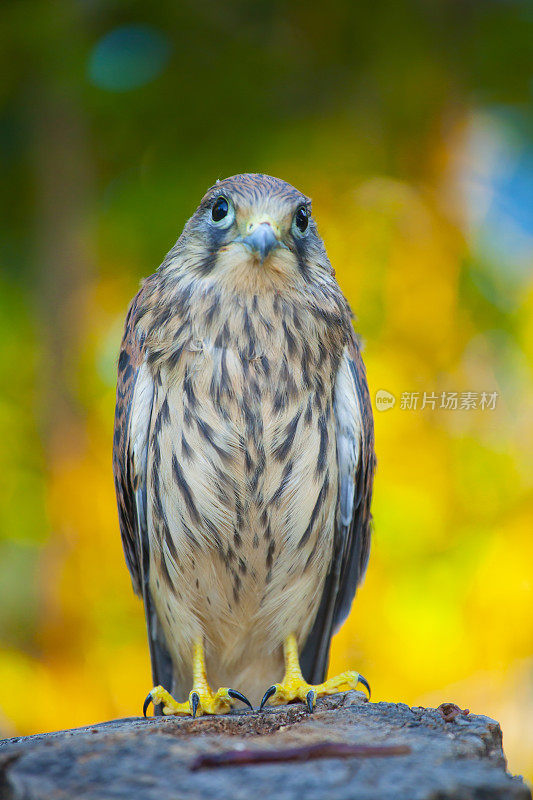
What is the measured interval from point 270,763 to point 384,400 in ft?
8.67

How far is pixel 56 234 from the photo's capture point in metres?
4.64

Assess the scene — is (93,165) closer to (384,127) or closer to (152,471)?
(384,127)

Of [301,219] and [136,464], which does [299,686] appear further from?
[301,219]

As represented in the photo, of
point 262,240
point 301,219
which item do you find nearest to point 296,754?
point 262,240

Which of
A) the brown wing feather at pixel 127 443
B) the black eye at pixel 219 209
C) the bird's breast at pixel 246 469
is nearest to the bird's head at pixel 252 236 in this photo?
the black eye at pixel 219 209

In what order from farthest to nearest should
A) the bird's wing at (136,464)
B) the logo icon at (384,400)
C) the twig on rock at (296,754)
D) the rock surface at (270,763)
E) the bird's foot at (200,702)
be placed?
→ the logo icon at (384,400) → the bird's wing at (136,464) → the bird's foot at (200,702) → the twig on rock at (296,754) → the rock surface at (270,763)

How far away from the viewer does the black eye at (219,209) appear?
7.99 feet

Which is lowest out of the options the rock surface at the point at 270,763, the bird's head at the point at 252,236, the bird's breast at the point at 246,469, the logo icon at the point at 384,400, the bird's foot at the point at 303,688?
the rock surface at the point at 270,763

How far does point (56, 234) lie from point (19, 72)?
37.2 inches

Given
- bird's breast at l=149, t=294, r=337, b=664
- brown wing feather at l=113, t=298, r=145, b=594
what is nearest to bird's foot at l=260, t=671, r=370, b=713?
bird's breast at l=149, t=294, r=337, b=664

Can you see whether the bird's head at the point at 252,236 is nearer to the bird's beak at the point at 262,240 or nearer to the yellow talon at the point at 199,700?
the bird's beak at the point at 262,240

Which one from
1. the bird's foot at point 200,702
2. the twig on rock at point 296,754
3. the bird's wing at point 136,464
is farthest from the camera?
the bird's wing at point 136,464

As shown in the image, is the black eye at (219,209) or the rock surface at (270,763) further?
the black eye at (219,209)

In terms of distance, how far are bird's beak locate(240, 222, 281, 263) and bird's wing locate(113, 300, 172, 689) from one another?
59 cm
